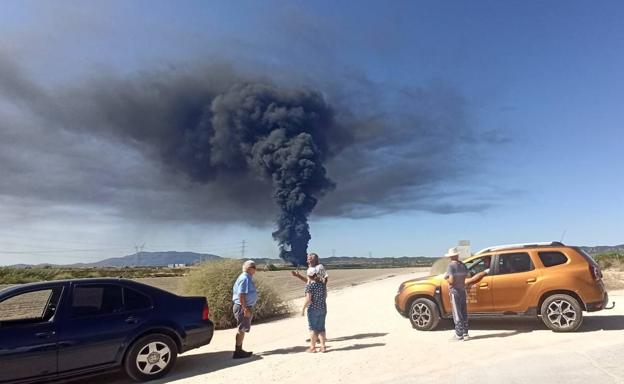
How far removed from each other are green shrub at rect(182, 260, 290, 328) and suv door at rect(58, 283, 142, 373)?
575 cm

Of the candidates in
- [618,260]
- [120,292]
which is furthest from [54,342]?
[618,260]

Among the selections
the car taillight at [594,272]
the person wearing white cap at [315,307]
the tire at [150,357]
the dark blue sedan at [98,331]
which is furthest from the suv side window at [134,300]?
the car taillight at [594,272]

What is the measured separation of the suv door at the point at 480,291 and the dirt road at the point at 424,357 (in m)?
0.49

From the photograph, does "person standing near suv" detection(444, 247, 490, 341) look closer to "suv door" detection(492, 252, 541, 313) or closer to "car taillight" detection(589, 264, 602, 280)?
"suv door" detection(492, 252, 541, 313)

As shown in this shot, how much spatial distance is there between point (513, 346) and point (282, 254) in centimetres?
9522

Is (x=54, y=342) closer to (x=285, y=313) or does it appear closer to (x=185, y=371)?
(x=185, y=371)

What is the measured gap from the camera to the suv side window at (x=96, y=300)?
6.60m

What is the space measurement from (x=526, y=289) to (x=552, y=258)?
30.7 inches

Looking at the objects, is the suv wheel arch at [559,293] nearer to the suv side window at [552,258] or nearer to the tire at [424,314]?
the suv side window at [552,258]

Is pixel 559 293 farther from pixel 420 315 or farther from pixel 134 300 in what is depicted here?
pixel 134 300

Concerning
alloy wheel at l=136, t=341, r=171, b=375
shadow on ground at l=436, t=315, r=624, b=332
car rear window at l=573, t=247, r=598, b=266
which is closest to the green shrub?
shadow on ground at l=436, t=315, r=624, b=332

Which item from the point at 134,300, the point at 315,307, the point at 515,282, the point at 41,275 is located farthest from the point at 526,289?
the point at 41,275

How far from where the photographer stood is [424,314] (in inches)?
378

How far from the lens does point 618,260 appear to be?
A: 25859 millimetres
